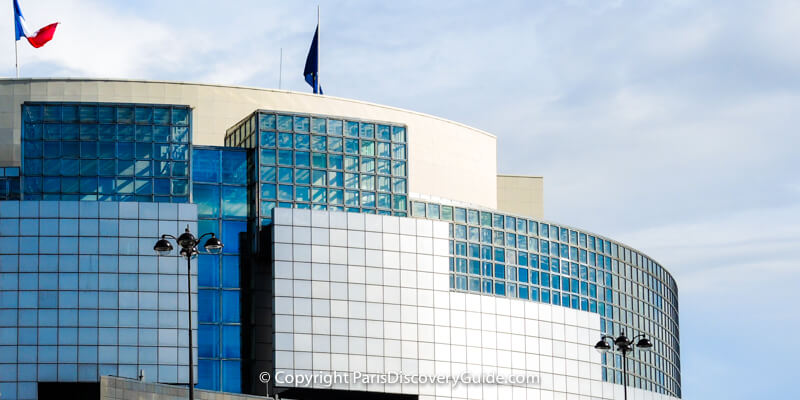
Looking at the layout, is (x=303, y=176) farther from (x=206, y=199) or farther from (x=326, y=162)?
(x=206, y=199)

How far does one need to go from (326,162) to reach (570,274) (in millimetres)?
20674

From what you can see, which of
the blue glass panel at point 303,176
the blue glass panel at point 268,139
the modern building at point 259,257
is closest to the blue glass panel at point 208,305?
the modern building at point 259,257

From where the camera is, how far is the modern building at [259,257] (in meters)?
82.4

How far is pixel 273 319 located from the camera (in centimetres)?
8575

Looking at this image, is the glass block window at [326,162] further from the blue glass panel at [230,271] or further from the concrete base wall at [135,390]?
the concrete base wall at [135,390]

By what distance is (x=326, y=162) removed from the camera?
9038cm

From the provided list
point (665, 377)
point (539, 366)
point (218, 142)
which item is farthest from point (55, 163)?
point (665, 377)

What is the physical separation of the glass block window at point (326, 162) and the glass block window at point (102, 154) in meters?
5.12

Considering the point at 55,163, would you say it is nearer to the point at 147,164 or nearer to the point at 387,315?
→ the point at 147,164

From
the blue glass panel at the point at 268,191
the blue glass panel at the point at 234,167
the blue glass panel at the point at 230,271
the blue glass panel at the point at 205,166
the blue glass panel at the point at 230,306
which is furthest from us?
the blue glass panel at the point at 234,167

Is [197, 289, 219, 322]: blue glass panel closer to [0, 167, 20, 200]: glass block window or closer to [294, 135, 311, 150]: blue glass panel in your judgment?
[294, 135, 311, 150]: blue glass panel

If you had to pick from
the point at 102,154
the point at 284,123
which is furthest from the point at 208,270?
the point at 284,123

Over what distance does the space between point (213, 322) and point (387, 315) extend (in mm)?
10392

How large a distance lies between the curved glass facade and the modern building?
0.21 meters
